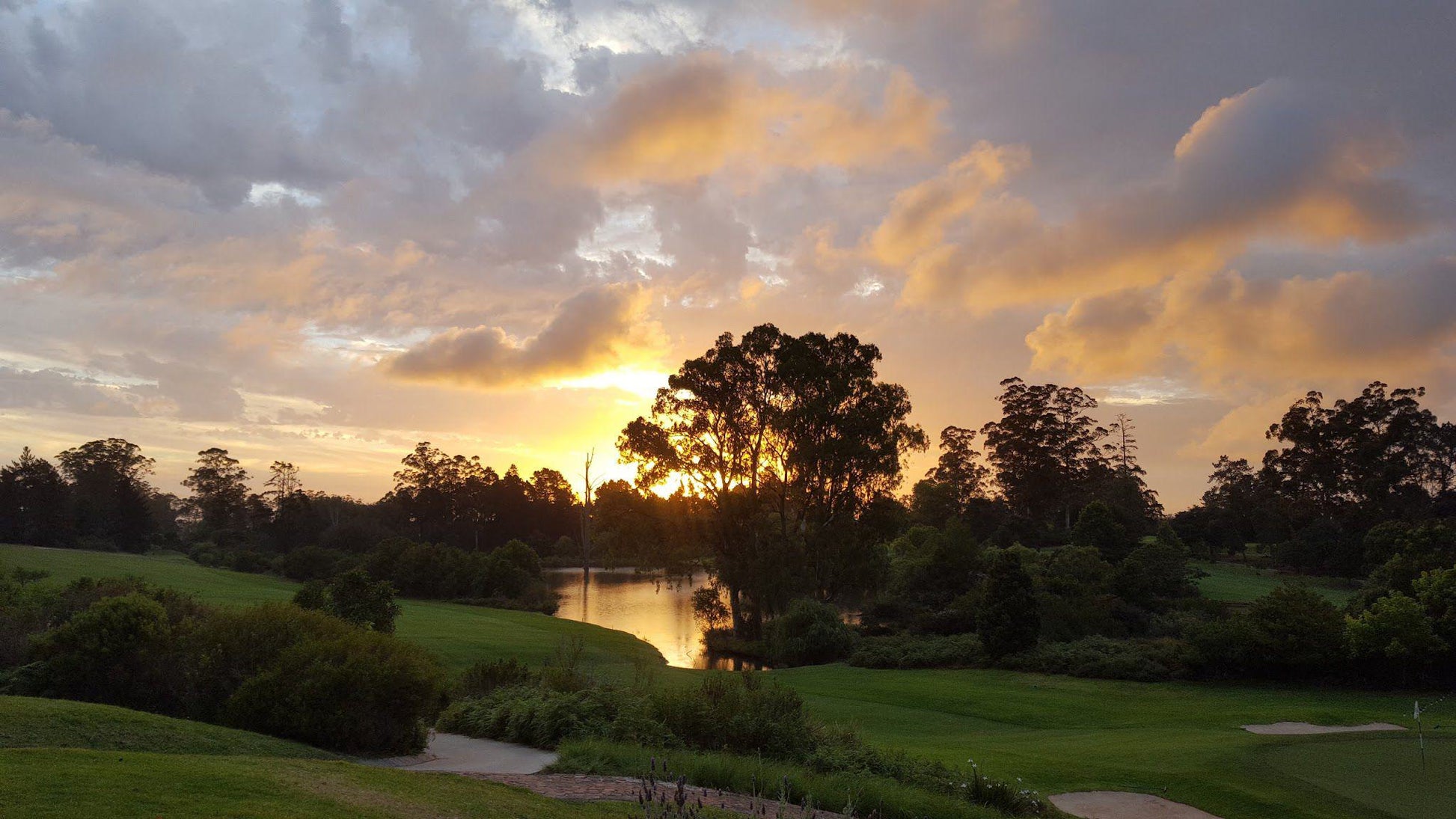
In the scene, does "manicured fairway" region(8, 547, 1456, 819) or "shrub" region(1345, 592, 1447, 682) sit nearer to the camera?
"manicured fairway" region(8, 547, 1456, 819)


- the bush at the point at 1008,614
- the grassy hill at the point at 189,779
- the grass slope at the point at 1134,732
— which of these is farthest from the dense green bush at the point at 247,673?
the bush at the point at 1008,614

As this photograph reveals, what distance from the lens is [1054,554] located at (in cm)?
3775

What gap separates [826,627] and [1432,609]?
19184 millimetres

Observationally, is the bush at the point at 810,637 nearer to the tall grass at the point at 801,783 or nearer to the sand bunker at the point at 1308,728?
the sand bunker at the point at 1308,728

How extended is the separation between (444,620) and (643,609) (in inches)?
781

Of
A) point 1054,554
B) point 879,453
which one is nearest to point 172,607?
point 879,453

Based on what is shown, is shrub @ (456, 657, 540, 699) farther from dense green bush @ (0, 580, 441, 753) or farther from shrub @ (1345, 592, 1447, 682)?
shrub @ (1345, 592, 1447, 682)

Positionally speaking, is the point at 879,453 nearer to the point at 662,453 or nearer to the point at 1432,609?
the point at 662,453

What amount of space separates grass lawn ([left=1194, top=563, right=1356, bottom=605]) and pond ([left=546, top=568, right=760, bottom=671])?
23171 mm

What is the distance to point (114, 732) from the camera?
1005 centimetres

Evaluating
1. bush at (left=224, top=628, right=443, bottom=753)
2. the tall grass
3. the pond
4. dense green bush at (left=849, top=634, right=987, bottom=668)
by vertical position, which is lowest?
the pond

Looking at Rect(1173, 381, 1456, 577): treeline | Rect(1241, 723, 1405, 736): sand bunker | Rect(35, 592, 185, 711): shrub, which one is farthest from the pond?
Rect(1173, 381, 1456, 577): treeline

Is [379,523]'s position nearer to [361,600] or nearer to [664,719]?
[361,600]

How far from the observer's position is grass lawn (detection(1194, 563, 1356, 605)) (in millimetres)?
40719
